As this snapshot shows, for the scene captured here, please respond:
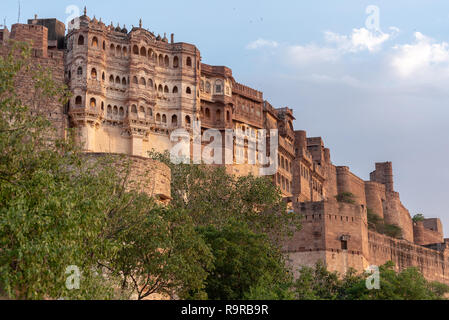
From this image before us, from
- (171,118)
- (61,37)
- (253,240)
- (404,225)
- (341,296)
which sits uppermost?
(61,37)

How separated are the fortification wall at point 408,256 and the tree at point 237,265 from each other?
25.7m

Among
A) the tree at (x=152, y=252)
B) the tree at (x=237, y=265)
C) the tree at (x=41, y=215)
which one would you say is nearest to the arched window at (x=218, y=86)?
the tree at (x=237, y=265)

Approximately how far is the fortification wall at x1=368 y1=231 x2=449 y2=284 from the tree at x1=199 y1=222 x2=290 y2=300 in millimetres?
25704

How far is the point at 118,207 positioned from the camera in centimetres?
2216

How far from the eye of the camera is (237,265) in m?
28.3

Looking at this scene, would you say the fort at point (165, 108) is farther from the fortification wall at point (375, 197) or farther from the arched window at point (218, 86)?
the fortification wall at point (375, 197)

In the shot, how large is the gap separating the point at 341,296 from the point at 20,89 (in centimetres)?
1770

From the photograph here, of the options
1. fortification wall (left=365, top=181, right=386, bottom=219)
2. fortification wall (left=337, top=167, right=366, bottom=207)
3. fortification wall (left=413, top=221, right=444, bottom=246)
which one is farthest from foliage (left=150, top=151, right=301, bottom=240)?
fortification wall (left=413, top=221, right=444, bottom=246)

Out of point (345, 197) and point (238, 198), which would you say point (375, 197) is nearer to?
point (345, 197)

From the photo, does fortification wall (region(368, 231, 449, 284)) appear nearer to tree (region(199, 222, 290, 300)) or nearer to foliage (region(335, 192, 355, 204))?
foliage (region(335, 192, 355, 204))

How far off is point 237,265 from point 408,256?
37255 mm

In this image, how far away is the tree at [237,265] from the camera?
1088 inches

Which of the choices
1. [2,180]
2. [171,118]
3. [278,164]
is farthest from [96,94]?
[2,180]

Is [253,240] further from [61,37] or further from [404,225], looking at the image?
[404,225]
